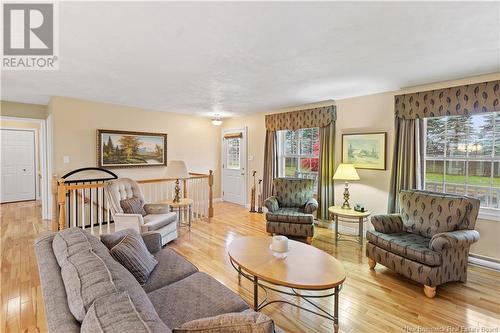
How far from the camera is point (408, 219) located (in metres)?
3.18

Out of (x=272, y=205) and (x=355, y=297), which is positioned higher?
(x=272, y=205)

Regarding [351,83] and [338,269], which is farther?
[351,83]

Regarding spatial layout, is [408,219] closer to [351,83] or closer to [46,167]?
[351,83]

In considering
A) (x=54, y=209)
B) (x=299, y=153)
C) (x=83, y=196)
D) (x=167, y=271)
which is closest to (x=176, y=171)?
(x=83, y=196)

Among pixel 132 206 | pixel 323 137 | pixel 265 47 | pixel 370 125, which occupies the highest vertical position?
pixel 265 47

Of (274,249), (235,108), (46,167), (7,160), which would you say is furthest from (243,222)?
(7,160)

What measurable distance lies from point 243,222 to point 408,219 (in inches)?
116

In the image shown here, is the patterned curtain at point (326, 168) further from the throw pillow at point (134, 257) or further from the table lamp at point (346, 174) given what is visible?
the throw pillow at point (134, 257)

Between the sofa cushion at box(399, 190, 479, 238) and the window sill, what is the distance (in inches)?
27.9

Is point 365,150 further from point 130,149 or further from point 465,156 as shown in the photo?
point 130,149

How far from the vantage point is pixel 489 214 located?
315 cm

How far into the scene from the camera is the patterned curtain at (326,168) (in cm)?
461

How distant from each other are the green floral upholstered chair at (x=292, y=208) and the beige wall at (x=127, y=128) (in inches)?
112

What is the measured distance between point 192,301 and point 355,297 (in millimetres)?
1740
